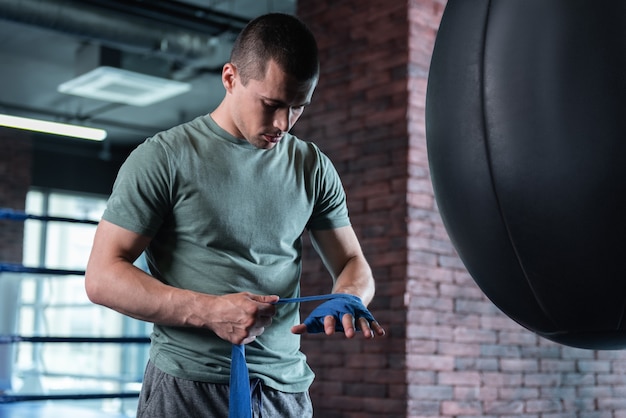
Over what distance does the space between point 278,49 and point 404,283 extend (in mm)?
2348

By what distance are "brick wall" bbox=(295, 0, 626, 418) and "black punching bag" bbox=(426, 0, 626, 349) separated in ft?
7.00

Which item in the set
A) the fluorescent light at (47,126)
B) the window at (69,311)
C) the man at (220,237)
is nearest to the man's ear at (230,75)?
the man at (220,237)

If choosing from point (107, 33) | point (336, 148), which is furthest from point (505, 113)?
point (107, 33)

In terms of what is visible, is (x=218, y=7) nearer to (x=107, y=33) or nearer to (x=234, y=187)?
(x=107, y=33)

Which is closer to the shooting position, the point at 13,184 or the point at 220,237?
the point at 220,237

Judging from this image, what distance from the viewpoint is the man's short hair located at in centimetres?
143

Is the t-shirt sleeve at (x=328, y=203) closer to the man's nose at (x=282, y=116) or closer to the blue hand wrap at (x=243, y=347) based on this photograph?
the man's nose at (x=282, y=116)

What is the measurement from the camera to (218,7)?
628 centimetres

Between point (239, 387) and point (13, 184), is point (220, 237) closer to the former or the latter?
point (239, 387)

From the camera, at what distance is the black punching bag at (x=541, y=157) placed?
1.34m

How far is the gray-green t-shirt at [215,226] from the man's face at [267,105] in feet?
0.13

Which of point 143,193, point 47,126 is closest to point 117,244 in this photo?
point 143,193

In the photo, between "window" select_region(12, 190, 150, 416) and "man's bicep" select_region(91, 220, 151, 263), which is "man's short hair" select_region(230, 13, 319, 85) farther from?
"window" select_region(12, 190, 150, 416)

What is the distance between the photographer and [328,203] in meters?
1.64
